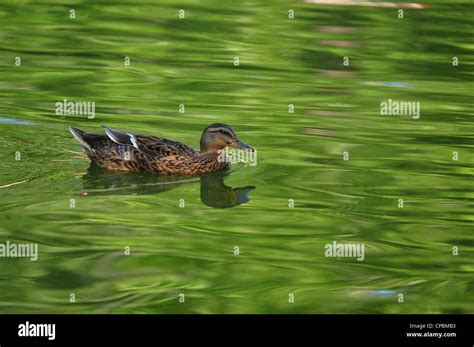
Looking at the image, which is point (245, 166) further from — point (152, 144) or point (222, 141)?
point (152, 144)

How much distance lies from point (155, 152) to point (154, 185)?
1.30ft

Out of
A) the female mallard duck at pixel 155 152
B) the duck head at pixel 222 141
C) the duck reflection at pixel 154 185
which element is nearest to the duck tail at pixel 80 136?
the female mallard duck at pixel 155 152

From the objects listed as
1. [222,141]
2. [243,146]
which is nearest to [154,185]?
[222,141]

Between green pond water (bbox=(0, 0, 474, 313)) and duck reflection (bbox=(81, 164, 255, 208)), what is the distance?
30 millimetres

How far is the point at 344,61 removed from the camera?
18.3 meters

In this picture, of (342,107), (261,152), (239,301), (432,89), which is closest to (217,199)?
(261,152)

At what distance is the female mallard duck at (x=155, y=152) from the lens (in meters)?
12.6

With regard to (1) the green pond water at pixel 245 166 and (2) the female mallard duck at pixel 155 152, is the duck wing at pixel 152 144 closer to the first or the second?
(2) the female mallard duck at pixel 155 152

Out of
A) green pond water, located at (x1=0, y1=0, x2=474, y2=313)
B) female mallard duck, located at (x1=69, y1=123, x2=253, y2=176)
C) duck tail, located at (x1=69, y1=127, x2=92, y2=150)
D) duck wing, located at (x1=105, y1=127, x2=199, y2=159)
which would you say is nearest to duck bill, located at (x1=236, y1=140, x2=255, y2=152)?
female mallard duck, located at (x1=69, y1=123, x2=253, y2=176)

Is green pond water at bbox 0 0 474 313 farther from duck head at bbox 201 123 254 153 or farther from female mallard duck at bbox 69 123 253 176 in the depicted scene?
duck head at bbox 201 123 254 153

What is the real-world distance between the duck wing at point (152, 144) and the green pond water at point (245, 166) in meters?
0.27

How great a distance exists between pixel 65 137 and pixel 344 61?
5.82m

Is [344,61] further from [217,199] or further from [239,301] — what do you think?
[239,301]

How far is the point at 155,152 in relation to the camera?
41.2ft
